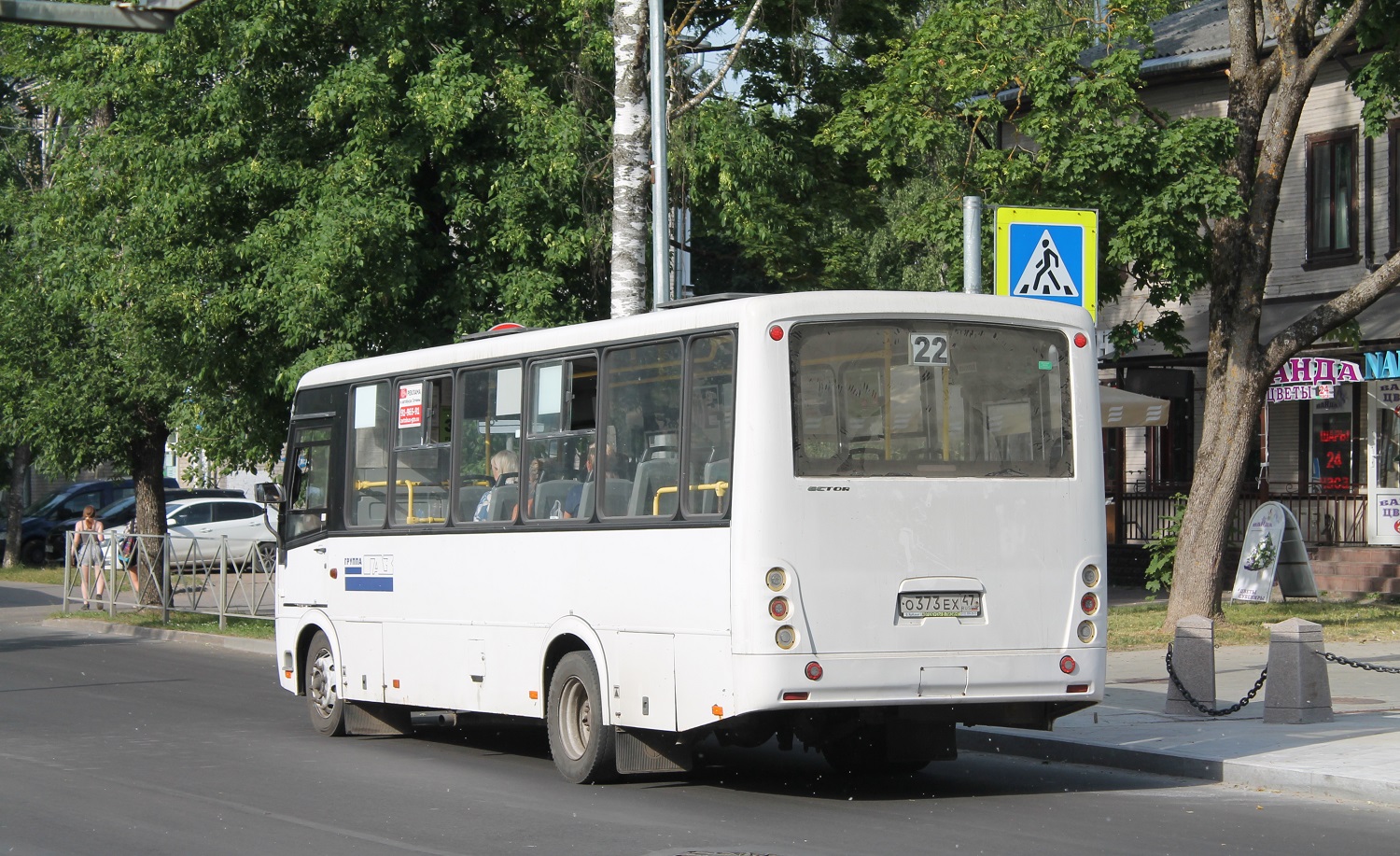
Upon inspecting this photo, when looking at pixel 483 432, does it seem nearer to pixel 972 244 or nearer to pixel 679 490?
pixel 679 490

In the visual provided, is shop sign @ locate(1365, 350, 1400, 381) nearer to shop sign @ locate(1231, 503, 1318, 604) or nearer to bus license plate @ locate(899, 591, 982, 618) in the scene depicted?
shop sign @ locate(1231, 503, 1318, 604)

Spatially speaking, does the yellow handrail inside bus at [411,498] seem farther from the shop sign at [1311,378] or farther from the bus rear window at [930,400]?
the shop sign at [1311,378]

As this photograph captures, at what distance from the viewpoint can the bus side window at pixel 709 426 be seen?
1010 centimetres

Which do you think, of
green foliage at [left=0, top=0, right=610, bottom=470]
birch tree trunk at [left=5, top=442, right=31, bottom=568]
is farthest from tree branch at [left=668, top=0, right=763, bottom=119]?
birch tree trunk at [left=5, top=442, right=31, bottom=568]

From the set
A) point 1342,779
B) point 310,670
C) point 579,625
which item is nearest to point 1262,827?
point 1342,779

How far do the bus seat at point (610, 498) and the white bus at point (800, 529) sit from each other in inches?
0.8

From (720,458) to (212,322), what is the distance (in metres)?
13.2

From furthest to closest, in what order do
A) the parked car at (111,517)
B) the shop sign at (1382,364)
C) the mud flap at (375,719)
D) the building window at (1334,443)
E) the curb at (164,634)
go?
the parked car at (111,517) < the building window at (1334,443) < the shop sign at (1382,364) < the curb at (164,634) < the mud flap at (375,719)

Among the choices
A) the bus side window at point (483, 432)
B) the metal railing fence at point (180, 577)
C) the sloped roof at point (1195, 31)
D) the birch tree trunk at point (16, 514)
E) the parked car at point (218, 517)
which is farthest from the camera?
the parked car at point (218, 517)

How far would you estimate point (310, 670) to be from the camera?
14758 mm

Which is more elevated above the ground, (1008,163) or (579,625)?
(1008,163)

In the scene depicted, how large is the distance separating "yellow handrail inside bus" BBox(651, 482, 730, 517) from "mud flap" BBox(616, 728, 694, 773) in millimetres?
1433

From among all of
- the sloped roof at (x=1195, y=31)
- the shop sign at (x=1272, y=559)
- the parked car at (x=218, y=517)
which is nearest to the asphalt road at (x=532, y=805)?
the shop sign at (x=1272, y=559)

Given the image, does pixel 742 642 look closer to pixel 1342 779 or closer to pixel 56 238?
pixel 1342 779
